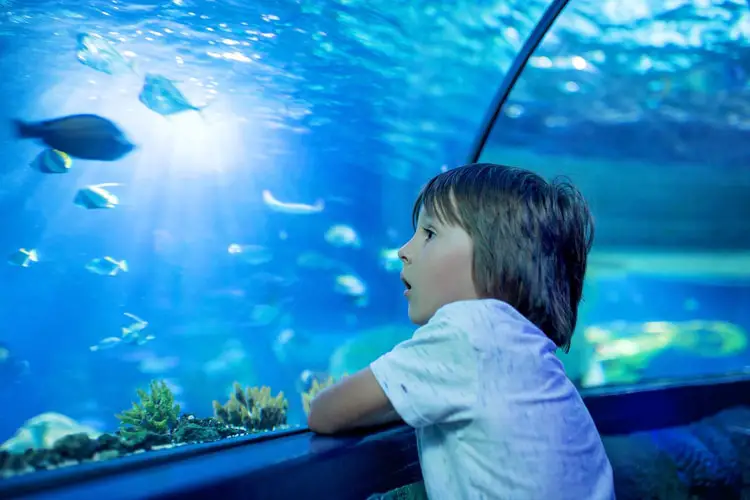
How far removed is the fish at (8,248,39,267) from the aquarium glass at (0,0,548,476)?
0.02m

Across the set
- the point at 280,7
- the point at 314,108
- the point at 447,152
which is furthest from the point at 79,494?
the point at 447,152

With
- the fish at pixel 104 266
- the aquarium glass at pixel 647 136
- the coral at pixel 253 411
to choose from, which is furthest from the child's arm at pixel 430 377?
the fish at pixel 104 266

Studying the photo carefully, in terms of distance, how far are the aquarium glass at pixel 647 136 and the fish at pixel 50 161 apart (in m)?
3.14

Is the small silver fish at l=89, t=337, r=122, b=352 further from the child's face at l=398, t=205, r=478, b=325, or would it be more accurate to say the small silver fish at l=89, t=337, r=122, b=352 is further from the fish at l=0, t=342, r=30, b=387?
the child's face at l=398, t=205, r=478, b=325

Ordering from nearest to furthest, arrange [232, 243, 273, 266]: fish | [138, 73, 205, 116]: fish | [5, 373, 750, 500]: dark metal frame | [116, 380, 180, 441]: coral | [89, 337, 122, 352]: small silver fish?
[5, 373, 750, 500]: dark metal frame < [116, 380, 180, 441]: coral < [138, 73, 205, 116]: fish < [89, 337, 122, 352]: small silver fish < [232, 243, 273, 266]: fish

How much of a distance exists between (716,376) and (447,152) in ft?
14.5

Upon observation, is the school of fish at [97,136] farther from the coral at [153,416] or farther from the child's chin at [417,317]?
the child's chin at [417,317]

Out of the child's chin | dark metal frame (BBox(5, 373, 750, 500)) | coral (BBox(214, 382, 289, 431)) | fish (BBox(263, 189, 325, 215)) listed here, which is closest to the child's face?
the child's chin

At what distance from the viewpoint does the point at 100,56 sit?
3.26 metres

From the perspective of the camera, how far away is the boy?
1.09m

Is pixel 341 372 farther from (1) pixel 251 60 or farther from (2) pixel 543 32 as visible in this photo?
(2) pixel 543 32

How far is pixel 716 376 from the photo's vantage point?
2.85 meters

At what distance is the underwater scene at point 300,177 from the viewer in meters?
3.33

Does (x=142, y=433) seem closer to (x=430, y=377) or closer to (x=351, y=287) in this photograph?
(x=430, y=377)
